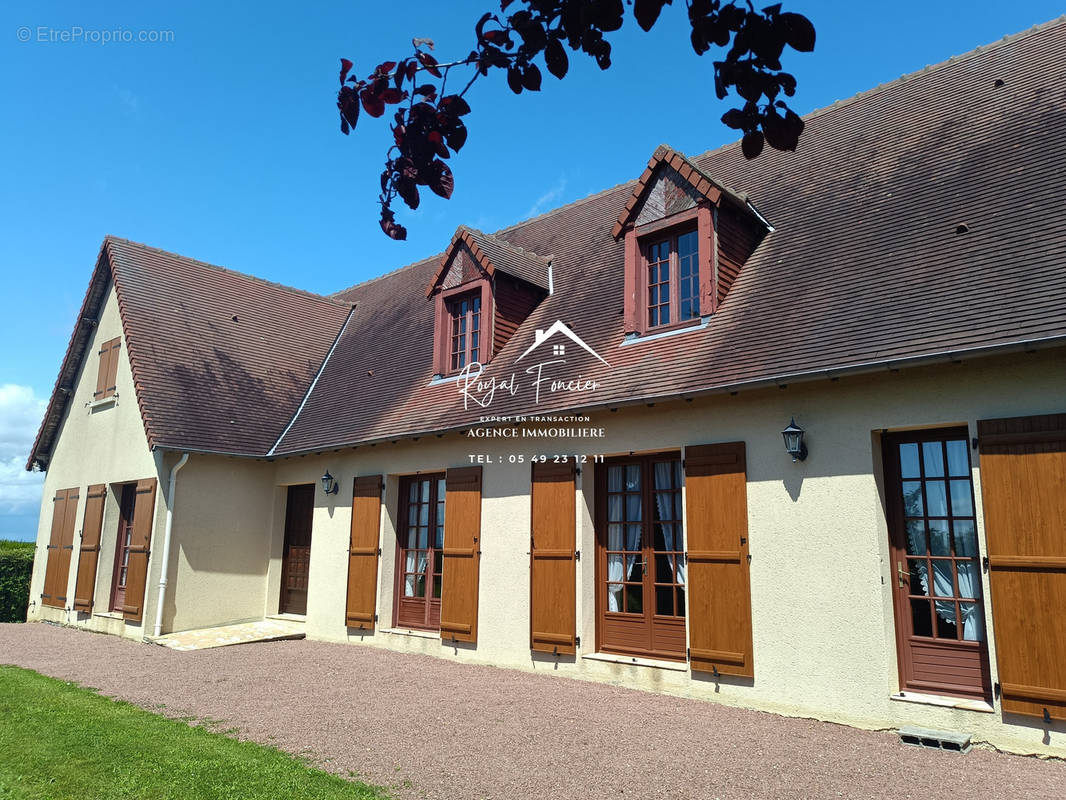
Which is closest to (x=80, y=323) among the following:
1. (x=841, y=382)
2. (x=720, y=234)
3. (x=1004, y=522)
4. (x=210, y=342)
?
(x=210, y=342)

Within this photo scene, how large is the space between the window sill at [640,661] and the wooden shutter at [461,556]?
6.26 ft

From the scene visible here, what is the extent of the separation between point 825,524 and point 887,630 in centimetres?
102

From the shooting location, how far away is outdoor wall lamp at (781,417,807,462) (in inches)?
284

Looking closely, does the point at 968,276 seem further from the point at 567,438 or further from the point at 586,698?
the point at 586,698

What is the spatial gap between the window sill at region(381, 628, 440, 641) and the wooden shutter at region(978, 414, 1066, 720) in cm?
685

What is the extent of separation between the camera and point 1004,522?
6.11m

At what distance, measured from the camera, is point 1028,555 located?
19.6ft

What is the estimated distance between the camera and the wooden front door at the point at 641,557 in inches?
331

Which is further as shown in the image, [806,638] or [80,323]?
[80,323]

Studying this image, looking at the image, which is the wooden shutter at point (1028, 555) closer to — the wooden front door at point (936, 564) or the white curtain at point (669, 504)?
the wooden front door at point (936, 564)

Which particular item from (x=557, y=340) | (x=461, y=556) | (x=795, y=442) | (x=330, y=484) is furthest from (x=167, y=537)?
(x=795, y=442)

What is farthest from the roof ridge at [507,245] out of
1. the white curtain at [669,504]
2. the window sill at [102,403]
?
the window sill at [102,403]

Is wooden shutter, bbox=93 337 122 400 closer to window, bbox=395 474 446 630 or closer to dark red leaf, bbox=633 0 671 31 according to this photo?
window, bbox=395 474 446 630

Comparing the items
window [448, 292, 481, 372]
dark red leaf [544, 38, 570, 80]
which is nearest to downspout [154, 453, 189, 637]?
window [448, 292, 481, 372]
